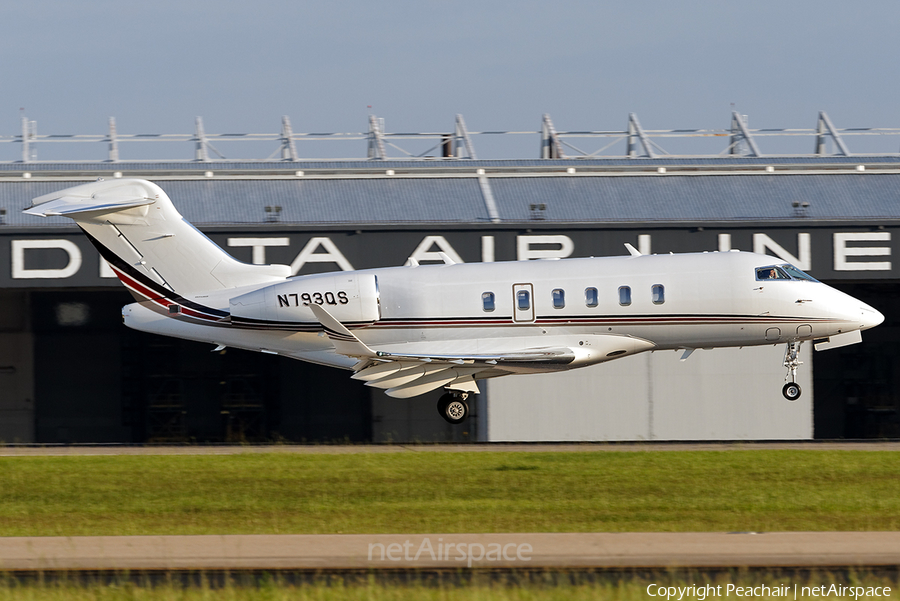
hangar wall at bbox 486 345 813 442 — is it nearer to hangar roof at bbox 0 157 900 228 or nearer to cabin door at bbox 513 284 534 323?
hangar roof at bbox 0 157 900 228

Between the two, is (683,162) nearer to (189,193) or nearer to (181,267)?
(189,193)

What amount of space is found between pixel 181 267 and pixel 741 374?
51.4 ft

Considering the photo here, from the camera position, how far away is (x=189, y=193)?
1329 inches


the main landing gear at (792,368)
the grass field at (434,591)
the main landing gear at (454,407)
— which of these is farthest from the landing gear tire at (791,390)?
the grass field at (434,591)

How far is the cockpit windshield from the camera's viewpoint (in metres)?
25.2

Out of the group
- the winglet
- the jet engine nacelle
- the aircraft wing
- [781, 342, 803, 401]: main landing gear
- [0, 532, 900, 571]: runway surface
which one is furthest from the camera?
[781, 342, 803, 401]: main landing gear

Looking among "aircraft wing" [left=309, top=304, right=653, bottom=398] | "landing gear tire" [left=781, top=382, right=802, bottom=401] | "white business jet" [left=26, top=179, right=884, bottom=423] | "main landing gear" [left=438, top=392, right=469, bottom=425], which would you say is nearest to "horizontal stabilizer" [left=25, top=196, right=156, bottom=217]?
"white business jet" [left=26, top=179, right=884, bottom=423]

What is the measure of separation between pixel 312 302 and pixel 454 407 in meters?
4.19

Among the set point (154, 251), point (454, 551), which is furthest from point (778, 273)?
point (154, 251)

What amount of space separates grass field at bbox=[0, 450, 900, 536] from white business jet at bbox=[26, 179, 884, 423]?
7.85 ft

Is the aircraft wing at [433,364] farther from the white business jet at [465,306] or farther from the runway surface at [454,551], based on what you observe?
the runway surface at [454,551]

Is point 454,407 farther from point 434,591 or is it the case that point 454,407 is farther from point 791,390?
point 434,591

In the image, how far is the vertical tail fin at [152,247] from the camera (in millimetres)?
25734

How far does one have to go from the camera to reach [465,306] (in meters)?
25.4
